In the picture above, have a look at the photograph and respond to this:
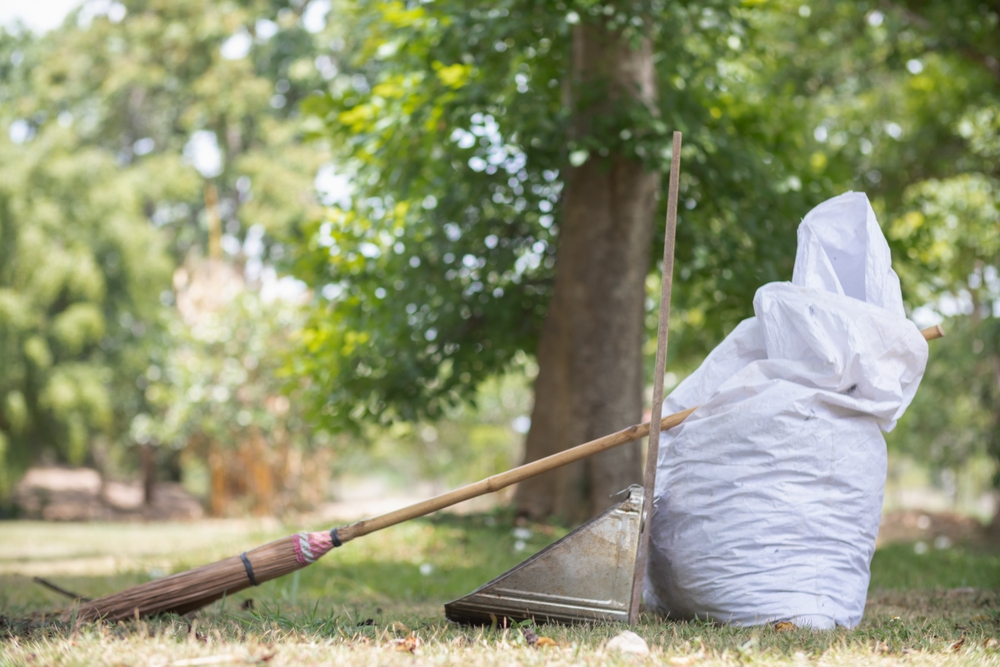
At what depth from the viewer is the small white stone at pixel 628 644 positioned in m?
2.22

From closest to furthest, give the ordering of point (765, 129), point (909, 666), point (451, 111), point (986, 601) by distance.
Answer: point (909, 666), point (986, 601), point (451, 111), point (765, 129)

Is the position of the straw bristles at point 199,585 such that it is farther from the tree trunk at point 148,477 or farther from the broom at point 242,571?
the tree trunk at point 148,477

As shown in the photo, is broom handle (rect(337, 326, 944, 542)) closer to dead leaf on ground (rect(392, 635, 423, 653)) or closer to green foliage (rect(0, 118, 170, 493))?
dead leaf on ground (rect(392, 635, 423, 653))

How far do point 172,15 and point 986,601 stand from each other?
17.0 m

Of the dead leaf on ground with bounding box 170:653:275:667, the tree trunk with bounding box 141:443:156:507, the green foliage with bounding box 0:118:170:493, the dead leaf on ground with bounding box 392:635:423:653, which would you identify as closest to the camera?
the dead leaf on ground with bounding box 170:653:275:667

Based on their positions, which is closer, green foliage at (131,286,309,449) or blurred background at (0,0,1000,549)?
blurred background at (0,0,1000,549)

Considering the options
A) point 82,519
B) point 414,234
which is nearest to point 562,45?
point 414,234

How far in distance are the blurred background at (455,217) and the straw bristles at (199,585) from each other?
3324mm

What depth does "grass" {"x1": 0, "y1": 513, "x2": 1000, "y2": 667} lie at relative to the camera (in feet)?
7.11

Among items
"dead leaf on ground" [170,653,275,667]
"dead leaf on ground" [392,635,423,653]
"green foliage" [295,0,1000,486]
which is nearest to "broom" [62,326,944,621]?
"dead leaf on ground" [392,635,423,653]

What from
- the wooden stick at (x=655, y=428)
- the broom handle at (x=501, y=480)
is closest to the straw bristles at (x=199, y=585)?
the broom handle at (x=501, y=480)

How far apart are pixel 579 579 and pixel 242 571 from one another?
117cm

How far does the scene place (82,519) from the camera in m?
14.5

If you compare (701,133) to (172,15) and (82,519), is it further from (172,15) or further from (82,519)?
(172,15)
